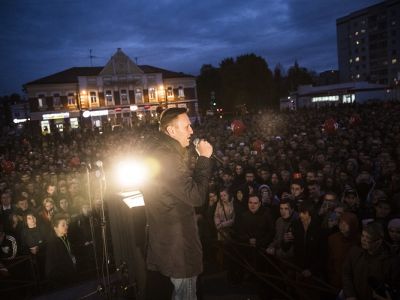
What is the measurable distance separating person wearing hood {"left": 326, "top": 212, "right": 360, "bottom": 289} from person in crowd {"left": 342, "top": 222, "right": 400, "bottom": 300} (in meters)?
0.65

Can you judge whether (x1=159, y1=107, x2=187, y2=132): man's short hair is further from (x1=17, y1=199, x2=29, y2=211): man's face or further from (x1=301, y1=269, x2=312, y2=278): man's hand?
(x1=17, y1=199, x2=29, y2=211): man's face

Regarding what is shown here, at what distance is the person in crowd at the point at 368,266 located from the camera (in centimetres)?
352

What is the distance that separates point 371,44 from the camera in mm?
74500

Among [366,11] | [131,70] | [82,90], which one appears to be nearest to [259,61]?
[131,70]

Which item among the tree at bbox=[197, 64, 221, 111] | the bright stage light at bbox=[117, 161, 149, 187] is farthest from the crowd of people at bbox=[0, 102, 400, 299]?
the tree at bbox=[197, 64, 221, 111]

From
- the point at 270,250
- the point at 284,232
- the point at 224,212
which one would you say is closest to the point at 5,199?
the point at 224,212

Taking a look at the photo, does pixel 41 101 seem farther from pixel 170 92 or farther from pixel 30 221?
pixel 30 221

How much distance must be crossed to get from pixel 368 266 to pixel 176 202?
2.48 m

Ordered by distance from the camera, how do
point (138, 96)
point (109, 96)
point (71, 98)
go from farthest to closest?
1. point (138, 96)
2. point (109, 96)
3. point (71, 98)

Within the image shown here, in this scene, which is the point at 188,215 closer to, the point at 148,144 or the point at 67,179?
the point at 148,144

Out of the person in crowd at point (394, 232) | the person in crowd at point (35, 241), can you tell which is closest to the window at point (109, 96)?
the person in crowd at point (35, 241)

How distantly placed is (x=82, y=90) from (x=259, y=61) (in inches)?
1149

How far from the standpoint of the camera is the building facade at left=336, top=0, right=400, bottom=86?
2717 inches

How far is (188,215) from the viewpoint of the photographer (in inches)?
101
